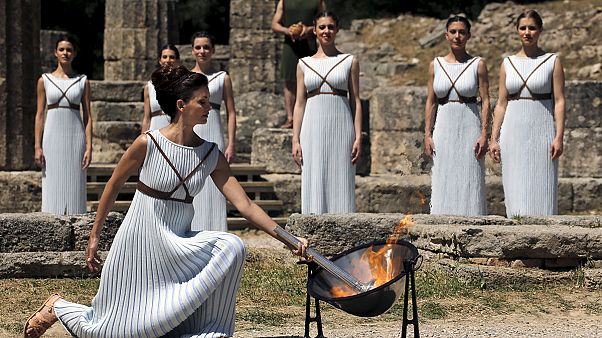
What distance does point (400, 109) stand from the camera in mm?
15383

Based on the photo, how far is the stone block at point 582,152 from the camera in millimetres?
15180

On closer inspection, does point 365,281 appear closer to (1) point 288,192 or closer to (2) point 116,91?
(1) point 288,192

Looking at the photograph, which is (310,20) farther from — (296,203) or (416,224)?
(416,224)

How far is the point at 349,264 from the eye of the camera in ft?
22.3

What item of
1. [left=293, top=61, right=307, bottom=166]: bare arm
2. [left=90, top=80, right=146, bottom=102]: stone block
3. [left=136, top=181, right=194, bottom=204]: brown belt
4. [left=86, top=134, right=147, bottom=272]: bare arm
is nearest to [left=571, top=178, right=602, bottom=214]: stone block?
[left=293, top=61, right=307, bottom=166]: bare arm

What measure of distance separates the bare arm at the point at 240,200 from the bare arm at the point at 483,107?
13.0ft

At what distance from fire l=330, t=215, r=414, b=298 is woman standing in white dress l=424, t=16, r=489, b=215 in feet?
12.8

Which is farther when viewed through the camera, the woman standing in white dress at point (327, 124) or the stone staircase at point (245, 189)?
the stone staircase at point (245, 189)

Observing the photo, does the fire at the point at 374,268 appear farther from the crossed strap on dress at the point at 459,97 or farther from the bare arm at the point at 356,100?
the crossed strap on dress at the point at 459,97

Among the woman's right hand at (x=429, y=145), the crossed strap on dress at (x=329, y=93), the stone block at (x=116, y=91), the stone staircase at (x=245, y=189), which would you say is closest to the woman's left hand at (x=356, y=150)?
the crossed strap on dress at (x=329, y=93)

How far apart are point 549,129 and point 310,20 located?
162 inches

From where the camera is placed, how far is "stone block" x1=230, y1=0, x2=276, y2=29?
883 inches

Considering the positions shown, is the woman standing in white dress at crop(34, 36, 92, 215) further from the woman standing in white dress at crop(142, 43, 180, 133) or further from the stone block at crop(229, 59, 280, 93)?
the stone block at crop(229, 59, 280, 93)

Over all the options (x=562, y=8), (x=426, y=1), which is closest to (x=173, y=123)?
(x=562, y=8)
